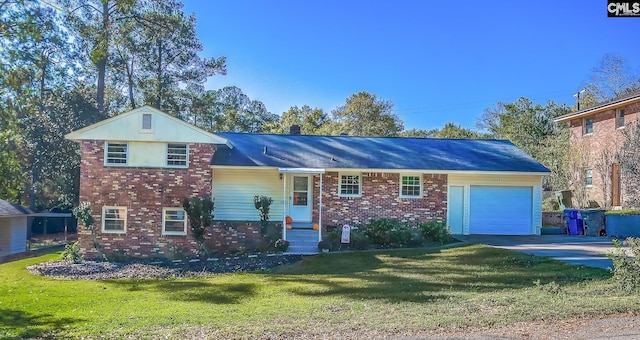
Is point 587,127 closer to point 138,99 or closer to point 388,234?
point 388,234

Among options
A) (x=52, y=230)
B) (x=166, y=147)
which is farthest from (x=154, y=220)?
(x=52, y=230)

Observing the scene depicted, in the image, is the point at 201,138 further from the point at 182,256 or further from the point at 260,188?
the point at 182,256

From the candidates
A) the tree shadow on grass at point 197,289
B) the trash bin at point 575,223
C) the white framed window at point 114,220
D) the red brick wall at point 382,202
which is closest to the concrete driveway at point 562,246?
the trash bin at point 575,223

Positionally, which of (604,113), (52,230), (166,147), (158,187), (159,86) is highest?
(159,86)

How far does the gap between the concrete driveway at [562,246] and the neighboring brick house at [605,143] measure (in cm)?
605

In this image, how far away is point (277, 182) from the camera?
19.2 meters

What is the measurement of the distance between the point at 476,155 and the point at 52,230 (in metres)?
29.8

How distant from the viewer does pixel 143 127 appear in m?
17.5

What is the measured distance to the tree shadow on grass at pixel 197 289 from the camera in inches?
412

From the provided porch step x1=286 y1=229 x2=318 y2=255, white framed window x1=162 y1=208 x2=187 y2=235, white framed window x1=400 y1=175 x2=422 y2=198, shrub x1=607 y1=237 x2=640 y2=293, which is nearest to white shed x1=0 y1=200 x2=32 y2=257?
white framed window x1=162 y1=208 x2=187 y2=235

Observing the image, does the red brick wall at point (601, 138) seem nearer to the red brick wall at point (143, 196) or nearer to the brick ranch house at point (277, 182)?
the brick ranch house at point (277, 182)

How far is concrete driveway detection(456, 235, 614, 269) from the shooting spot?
12439mm

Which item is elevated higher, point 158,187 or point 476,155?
point 476,155

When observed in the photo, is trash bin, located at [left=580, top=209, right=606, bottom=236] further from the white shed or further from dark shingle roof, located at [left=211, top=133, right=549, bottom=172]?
the white shed
